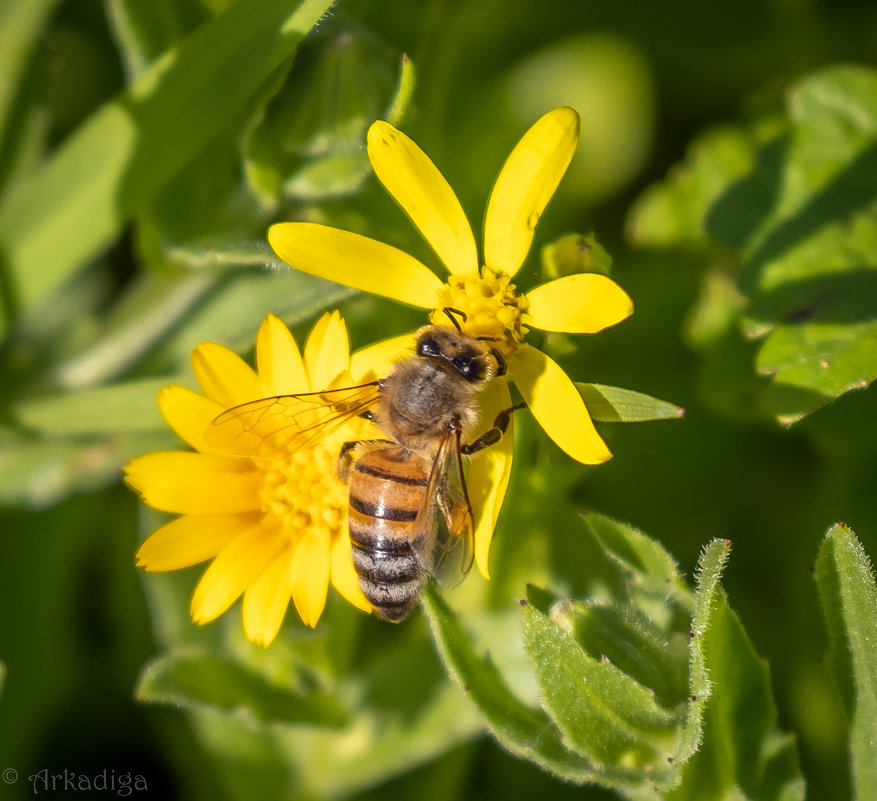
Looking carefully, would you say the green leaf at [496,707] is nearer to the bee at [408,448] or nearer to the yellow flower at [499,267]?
the bee at [408,448]

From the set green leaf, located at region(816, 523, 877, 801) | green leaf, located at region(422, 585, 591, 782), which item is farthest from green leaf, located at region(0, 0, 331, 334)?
green leaf, located at region(816, 523, 877, 801)

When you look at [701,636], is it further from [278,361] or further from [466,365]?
[278,361]

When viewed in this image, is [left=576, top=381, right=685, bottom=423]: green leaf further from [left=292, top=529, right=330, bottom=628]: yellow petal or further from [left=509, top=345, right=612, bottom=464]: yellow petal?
[left=292, top=529, right=330, bottom=628]: yellow petal

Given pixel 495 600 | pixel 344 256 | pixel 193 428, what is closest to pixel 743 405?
pixel 495 600

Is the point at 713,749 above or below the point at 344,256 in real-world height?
below

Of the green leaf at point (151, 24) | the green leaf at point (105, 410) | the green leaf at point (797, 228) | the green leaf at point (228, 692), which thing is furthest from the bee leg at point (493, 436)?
the green leaf at point (151, 24)

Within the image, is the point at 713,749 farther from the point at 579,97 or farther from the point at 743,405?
the point at 579,97
